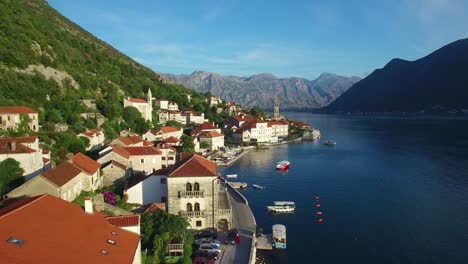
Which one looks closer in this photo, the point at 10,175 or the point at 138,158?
the point at 10,175

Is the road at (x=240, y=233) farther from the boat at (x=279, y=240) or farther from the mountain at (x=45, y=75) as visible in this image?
the mountain at (x=45, y=75)

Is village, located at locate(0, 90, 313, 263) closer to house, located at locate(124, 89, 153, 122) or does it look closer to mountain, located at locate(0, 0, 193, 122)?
mountain, located at locate(0, 0, 193, 122)

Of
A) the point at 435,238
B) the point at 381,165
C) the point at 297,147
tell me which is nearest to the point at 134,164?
the point at 435,238

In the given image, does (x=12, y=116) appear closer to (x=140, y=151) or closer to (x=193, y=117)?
(x=140, y=151)

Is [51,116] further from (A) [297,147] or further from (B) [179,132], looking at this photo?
(A) [297,147]

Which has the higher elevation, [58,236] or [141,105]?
[141,105]

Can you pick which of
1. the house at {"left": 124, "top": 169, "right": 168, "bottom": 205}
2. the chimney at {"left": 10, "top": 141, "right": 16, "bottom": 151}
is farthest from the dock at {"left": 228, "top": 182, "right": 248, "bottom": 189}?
the chimney at {"left": 10, "top": 141, "right": 16, "bottom": 151}

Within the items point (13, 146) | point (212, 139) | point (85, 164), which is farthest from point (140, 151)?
point (212, 139)
